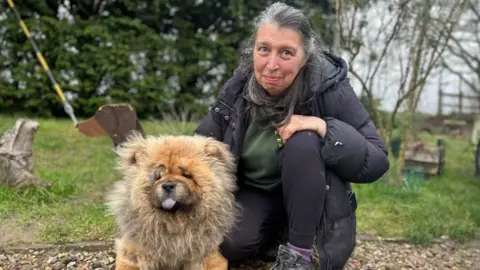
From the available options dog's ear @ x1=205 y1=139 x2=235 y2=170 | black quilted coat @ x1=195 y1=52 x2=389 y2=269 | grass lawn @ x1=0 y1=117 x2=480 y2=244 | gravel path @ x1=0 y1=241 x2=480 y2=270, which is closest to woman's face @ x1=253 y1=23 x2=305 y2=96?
black quilted coat @ x1=195 y1=52 x2=389 y2=269

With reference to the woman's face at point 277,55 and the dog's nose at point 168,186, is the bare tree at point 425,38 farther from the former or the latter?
the dog's nose at point 168,186

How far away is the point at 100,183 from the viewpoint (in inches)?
176

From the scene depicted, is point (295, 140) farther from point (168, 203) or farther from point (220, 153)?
point (168, 203)

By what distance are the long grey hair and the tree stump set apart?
6.80 ft

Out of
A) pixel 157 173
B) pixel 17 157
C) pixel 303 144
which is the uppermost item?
pixel 303 144

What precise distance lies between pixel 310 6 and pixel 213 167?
6.66 meters

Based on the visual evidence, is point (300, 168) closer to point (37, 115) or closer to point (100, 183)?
point (100, 183)

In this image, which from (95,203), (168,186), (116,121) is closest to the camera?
(168,186)

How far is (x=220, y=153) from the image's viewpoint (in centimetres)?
228

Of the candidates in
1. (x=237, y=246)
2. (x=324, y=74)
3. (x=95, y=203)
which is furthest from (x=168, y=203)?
(x=95, y=203)

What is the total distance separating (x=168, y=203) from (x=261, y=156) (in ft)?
2.03

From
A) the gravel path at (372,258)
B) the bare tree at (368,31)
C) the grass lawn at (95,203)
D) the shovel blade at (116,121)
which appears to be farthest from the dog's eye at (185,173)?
the bare tree at (368,31)

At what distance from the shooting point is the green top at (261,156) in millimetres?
2465

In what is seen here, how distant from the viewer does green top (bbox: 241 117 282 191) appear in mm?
2465
